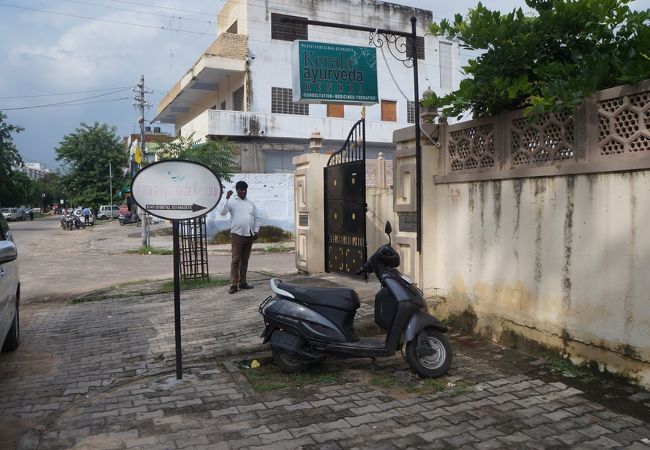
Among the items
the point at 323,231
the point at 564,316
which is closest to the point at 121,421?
the point at 564,316

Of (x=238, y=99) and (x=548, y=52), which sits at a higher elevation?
(x=238, y=99)

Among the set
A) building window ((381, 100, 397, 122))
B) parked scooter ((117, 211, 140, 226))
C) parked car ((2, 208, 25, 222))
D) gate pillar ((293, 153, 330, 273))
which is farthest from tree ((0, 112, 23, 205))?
gate pillar ((293, 153, 330, 273))

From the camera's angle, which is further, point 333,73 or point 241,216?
point 241,216

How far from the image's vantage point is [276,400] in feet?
14.1

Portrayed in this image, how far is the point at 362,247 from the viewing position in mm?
7926

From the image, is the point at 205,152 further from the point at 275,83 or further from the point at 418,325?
the point at 418,325

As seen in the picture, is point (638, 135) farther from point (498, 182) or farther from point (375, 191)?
point (375, 191)

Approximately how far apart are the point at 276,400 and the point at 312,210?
17.5ft

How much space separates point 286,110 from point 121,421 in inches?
981

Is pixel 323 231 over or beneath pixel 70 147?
beneath

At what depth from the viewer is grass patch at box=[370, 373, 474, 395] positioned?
446 cm

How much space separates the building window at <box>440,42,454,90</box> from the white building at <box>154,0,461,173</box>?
1.18 m

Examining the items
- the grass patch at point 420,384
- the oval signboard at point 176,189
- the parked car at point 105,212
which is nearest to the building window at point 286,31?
the oval signboard at point 176,189

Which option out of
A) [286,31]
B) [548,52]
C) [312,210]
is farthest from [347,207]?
[286,31]
